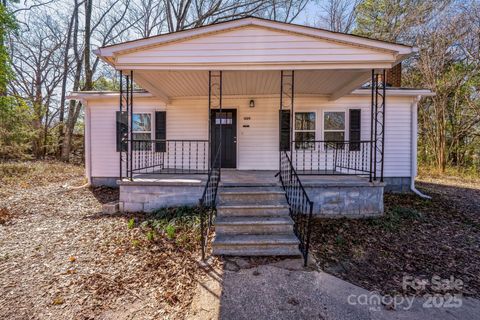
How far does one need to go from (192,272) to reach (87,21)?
1579 cm

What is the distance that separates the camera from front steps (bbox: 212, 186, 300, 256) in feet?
11.5

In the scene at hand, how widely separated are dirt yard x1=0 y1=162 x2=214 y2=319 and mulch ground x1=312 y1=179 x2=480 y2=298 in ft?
7.07

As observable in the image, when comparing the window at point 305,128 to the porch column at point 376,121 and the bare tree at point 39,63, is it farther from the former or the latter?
the bare tree at point 39,63

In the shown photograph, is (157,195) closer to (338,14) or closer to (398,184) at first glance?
(398,184)

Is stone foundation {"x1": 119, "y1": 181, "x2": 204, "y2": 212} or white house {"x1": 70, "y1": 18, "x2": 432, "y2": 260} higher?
white house {"x1": 70, "y1": 18, "x2": 432, "y2": 260}

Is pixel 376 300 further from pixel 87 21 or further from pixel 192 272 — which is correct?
pixel 87 21

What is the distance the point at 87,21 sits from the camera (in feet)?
42.8

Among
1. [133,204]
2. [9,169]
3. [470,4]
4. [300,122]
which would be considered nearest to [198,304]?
[133,204]

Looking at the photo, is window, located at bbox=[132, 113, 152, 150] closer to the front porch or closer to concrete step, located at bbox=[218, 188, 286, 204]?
the front porch

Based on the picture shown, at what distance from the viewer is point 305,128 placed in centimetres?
745

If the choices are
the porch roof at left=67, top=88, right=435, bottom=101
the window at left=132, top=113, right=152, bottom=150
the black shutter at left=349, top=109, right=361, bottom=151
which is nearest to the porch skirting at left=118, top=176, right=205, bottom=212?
the window at left=132, top=113, right=152, bottom=150

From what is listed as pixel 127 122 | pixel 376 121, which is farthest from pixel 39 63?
pixel 376 121

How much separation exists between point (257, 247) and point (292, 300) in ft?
3.40

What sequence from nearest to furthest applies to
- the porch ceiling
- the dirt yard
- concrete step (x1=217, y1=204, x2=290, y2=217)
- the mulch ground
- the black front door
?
the dirt yard → the mulch ground → concrete step (x1=217, y1=204, x2=290, y2=217) → the porch ceiling → the black front door
